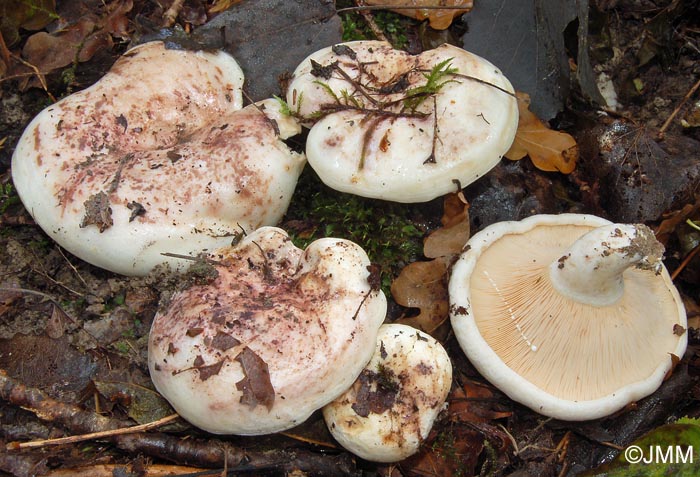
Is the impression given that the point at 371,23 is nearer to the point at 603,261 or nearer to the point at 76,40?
the point at 76,40

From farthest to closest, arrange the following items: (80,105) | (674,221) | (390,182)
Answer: (674,221)
(80,105)
(390,182)

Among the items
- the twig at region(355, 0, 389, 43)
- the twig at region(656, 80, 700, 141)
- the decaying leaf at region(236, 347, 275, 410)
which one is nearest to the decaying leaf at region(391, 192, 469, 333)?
the decaying leaf at region(236, 347, 275, 410)

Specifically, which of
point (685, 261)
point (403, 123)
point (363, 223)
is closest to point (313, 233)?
point (363, 223)

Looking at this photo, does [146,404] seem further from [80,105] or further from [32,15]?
[32,15]

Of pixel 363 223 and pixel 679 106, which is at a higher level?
pixel 679 106

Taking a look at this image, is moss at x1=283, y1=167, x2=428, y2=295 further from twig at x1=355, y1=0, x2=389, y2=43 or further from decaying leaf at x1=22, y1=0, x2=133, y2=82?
decaying leaf at x1=22, y1=0, x2=133, y2=82

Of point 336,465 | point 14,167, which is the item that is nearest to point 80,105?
point 14,167
